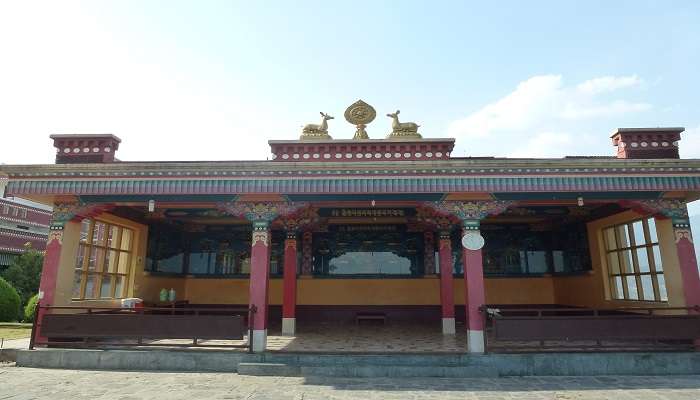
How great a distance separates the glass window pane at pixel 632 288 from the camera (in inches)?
425

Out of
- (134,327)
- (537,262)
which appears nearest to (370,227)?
(537,262)

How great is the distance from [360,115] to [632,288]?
8.36m

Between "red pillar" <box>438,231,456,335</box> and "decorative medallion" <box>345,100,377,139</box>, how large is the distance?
3901mm

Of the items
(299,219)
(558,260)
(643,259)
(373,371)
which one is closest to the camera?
(373,371)

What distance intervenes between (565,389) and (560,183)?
158 inches

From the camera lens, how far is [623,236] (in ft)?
36.8

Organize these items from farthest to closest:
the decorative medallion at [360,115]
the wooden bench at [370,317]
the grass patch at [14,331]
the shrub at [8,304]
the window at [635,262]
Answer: the shrub at [8,304] < the wooden bench at [370,317] < the grass patch at [14,331] < the decorative medallion at [360,115] < the window at [635,262]

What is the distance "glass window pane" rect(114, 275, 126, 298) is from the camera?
1188 cm

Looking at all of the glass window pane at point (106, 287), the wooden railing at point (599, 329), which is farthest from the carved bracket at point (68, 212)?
the wooden railing at point (599, 329)

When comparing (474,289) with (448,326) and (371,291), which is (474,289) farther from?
(371,291)

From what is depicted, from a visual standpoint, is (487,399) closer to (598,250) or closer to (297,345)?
(297,345)

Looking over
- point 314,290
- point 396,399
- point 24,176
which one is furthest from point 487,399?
point 24,176

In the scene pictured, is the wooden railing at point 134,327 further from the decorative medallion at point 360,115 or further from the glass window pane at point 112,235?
the decorative medallion at point 360,115

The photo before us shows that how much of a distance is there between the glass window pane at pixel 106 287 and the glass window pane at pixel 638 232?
1387 centimetres
